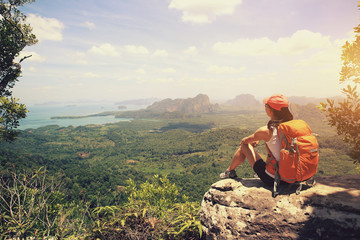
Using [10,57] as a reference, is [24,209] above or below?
below

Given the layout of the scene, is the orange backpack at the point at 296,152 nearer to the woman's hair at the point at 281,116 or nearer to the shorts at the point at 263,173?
the woman's hair at the point at 281,116

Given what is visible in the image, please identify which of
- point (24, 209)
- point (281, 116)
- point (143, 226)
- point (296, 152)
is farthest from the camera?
point (24, 209)

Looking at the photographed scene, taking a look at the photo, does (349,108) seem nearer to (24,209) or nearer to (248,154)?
(248,154)

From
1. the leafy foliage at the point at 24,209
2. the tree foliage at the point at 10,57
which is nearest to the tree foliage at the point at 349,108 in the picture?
the leafy foliage at the point at 24,209

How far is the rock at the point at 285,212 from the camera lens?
2852 millimetres

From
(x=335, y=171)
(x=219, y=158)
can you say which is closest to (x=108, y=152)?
(x=219, y=158)

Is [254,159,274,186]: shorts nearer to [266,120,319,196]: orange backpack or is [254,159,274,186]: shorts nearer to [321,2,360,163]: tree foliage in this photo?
[266,120,319,196]: orange backpack

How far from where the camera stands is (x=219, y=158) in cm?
8494

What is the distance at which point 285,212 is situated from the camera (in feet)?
10.7

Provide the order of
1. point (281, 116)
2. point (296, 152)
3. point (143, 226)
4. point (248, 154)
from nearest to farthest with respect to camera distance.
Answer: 1. point (296, 152)
2. point (281, 116)
3. point (143, 226)
4. point (248, 154)

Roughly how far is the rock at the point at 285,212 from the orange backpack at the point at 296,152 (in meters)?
0.46

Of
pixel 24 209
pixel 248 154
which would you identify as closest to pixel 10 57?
pixel 24 209

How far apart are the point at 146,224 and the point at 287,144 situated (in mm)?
3381

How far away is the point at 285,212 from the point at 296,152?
3.73 feet
